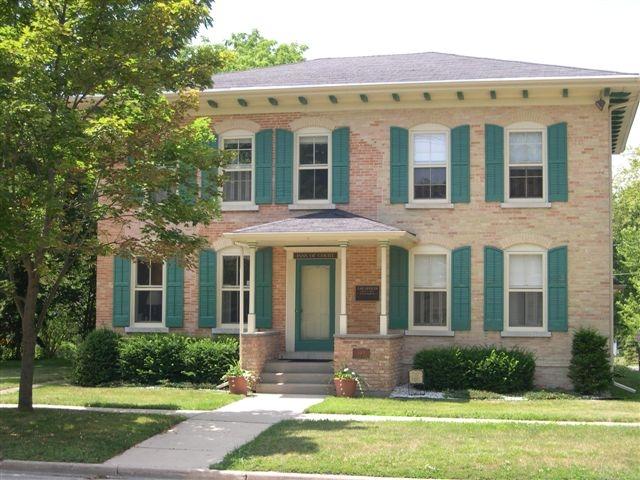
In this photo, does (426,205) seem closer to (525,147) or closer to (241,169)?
(525,147)

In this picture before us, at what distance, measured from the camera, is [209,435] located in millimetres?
12039

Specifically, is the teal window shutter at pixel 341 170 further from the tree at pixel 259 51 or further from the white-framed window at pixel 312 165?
the tree at pixel 259 51

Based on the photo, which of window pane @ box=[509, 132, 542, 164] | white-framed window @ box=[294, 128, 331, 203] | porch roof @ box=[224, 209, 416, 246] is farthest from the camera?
white-framed window @ box=[294, 128, 331, 203]

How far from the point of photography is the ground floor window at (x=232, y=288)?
19.8 m

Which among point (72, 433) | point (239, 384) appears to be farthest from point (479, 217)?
point (72, 433)

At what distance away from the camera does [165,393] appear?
1695 centimetres

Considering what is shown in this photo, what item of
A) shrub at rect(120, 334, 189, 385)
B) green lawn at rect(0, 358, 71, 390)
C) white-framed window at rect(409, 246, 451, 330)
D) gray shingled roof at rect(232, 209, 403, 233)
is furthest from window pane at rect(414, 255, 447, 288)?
green lawn at rect(0, 358, 71, 390)

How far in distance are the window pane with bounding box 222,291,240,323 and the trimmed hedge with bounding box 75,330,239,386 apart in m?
0.84

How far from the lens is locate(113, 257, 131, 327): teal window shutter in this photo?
20.2 metres

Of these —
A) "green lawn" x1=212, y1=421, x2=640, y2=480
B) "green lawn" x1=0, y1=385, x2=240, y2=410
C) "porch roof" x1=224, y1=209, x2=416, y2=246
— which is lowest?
"green lawn" x1=0, y1=385, x2=240, y2=410

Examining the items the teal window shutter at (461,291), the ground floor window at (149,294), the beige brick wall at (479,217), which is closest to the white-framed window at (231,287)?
the beige brick wall at (479,217)

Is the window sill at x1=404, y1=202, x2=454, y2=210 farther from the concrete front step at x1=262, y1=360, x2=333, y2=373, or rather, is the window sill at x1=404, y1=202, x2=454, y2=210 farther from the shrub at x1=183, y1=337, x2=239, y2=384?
the shrub at x1=183, y1=337, x2=239, y2=384

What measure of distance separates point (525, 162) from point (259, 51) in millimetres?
23913

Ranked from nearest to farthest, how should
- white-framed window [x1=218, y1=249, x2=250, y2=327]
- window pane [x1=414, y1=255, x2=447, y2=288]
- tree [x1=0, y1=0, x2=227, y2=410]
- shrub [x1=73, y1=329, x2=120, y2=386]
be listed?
1. tree [x1=0, y1=0, x2=227, y2=410]
2. shrub [x1=73, y1=329, x2=120, y2=386]
3. window pane [x1=414, y1=255, x2=447, y2=288]
4. white-framed window [x1=218, y1=249, x2=250, y2=327]
